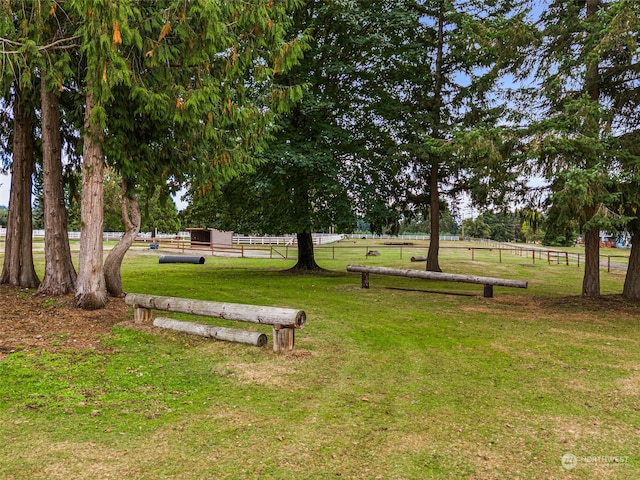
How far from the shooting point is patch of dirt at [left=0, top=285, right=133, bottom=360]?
19.7 ft

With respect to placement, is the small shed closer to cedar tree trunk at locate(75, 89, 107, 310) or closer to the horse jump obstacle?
cedar tree trunk at locate(75, 89, 107, 310)

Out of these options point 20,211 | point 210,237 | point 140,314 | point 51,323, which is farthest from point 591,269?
point 210,237

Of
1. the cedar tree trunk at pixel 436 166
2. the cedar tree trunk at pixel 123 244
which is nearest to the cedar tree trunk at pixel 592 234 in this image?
the cedar tree trunk at pixel 436 166

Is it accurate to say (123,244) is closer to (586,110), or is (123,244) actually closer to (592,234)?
(586,110)

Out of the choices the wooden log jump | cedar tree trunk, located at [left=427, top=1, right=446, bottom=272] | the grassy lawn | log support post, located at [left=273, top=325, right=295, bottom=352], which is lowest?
the grassy lawn

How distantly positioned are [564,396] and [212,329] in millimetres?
4666

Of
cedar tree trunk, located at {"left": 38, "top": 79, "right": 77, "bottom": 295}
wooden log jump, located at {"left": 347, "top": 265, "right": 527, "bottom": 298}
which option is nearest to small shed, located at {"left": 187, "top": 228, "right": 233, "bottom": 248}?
wooden log jump, located at {"left": 347, "top": 265, "right": 527, "bottom": 298}

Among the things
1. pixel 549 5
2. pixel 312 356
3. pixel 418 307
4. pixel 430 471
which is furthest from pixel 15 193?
pixel 549 5

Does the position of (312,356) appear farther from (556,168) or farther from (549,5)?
(549,5)

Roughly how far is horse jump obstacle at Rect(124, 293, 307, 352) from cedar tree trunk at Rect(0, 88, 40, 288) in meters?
5.58

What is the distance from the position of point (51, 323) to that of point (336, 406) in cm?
534

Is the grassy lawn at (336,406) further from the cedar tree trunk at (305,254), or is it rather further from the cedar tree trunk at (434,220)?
the cedar tree trunk at (305,254)

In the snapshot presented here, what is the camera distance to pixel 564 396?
4.62 meters

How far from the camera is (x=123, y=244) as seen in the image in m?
8.77
